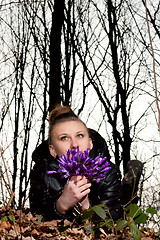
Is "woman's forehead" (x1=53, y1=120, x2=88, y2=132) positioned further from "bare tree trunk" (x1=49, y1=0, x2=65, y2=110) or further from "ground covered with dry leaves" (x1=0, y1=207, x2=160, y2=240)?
"bare tree trunk" (x1=49, y1=0, x2=65, y2=110)

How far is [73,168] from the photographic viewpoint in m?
1.86

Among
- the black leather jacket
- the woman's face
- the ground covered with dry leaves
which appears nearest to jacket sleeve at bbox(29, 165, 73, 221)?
the black leather jacket

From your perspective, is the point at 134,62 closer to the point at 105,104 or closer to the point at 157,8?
the point at 157,8

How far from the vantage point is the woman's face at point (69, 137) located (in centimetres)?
271

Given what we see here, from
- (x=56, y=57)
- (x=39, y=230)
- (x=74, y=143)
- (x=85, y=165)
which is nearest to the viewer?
(x=85, y=165)

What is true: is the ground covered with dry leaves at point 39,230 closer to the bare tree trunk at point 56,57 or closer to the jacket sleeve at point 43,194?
the jacket sleeve at point 43,194

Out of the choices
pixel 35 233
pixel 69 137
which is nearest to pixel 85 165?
pixel 35 233

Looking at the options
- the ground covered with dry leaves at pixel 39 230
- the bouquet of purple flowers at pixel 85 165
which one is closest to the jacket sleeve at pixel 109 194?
the ground covered with dry leaves at pixel 39 230

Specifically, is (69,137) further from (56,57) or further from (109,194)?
(56,57)

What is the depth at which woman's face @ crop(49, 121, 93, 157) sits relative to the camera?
2707 millimetres

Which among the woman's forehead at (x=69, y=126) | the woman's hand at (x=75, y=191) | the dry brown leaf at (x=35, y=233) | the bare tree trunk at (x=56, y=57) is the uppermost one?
the bare tree trunk at (x=56, y=57)

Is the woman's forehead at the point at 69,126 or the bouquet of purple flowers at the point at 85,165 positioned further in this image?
the woman's forehead at the point at 69,126

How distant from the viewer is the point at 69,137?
274 centimetres

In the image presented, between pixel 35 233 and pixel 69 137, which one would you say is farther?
pixel 69 137
